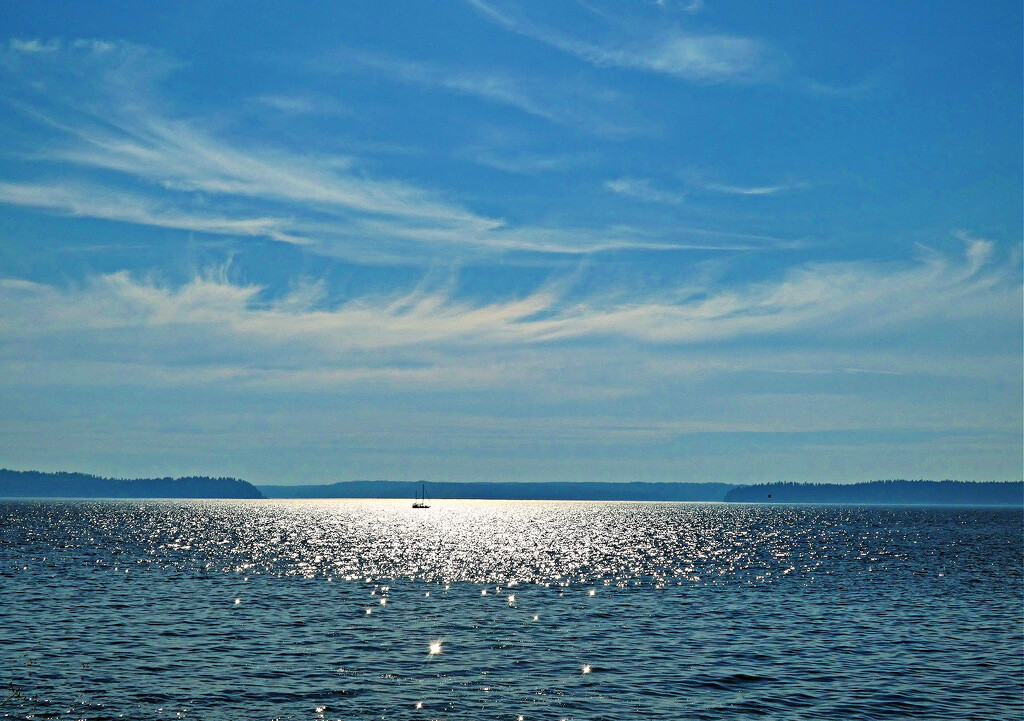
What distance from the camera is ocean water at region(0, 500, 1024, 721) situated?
3528 cm

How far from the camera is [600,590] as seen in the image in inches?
2913

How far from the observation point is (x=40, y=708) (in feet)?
109

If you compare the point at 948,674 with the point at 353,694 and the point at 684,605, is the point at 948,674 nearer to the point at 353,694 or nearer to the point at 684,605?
the point at 684,605

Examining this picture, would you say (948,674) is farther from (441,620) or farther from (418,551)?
(418,551)

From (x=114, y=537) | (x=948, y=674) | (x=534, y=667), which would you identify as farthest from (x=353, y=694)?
(x=114, y=537)

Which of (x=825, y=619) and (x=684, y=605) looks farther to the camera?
(x=684, y=605)

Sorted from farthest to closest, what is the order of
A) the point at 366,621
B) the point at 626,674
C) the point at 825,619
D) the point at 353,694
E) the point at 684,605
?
the point at 684,605 → the point at 825,619 → the point at 366,621 → the point at 626,674 → the point at 353,694

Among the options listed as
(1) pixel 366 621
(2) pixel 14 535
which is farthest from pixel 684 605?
(2) pixel 14 535

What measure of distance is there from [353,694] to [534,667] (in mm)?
9809

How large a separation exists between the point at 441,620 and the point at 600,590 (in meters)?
21.8

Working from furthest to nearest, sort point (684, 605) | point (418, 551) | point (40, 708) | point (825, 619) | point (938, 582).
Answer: point (418, 551) → point (938, 582) → point (684, 605) → point (825, 619) → point (40, 708)

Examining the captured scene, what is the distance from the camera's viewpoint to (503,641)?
1929 inches

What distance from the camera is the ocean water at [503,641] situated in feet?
116

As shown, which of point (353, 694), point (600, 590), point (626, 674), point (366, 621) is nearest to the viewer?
point (353, 694)
